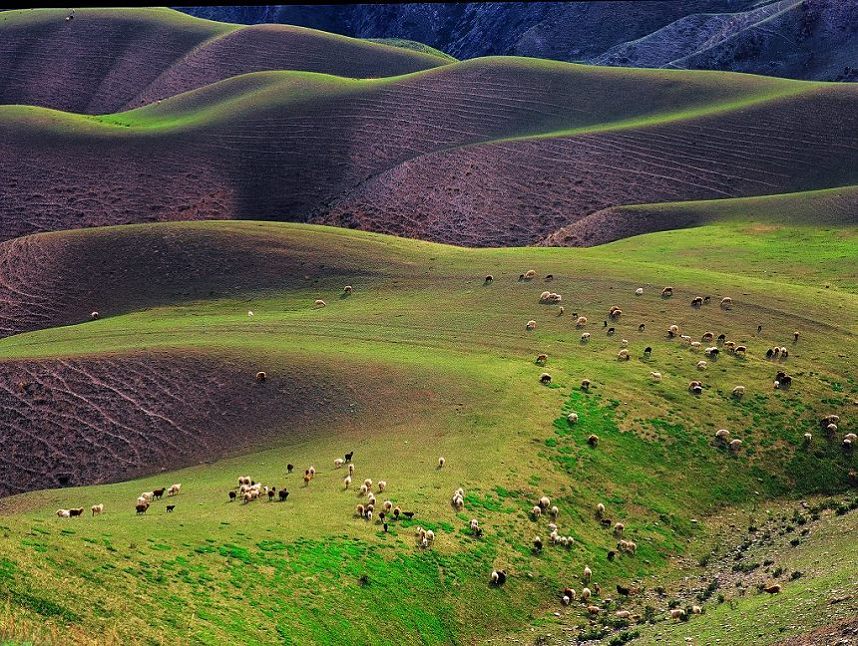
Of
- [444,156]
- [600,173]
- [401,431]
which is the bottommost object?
[444,156]

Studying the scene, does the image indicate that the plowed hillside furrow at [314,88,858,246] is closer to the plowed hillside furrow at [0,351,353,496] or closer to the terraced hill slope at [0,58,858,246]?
the terraced hill slope at [0,58,858,246]

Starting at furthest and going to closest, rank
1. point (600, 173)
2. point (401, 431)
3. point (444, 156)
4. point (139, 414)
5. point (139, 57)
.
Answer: point (139, 57), point (444, 156), point (600, 173), point (139, 414), point (401, 431)

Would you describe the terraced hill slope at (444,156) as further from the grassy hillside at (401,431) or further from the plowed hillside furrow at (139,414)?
the plowed hillside furrow at (139,414)

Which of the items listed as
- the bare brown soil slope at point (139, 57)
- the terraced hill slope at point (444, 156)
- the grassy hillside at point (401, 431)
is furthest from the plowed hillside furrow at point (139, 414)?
the bare brown soil slope at point (139, 57)

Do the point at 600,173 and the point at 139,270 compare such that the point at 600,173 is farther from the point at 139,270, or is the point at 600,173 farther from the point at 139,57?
the point at 139,57

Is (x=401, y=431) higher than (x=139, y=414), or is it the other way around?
(x=401, y=431)

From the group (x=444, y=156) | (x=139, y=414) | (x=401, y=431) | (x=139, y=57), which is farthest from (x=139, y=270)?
(x=139, y=57)

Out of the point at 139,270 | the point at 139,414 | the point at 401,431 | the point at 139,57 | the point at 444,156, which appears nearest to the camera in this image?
the point at 401,431

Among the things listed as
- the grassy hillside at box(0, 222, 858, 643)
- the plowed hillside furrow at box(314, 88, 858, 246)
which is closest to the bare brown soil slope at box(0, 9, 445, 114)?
the plowed hillside furrow at box(314, 88, 858, 246)
